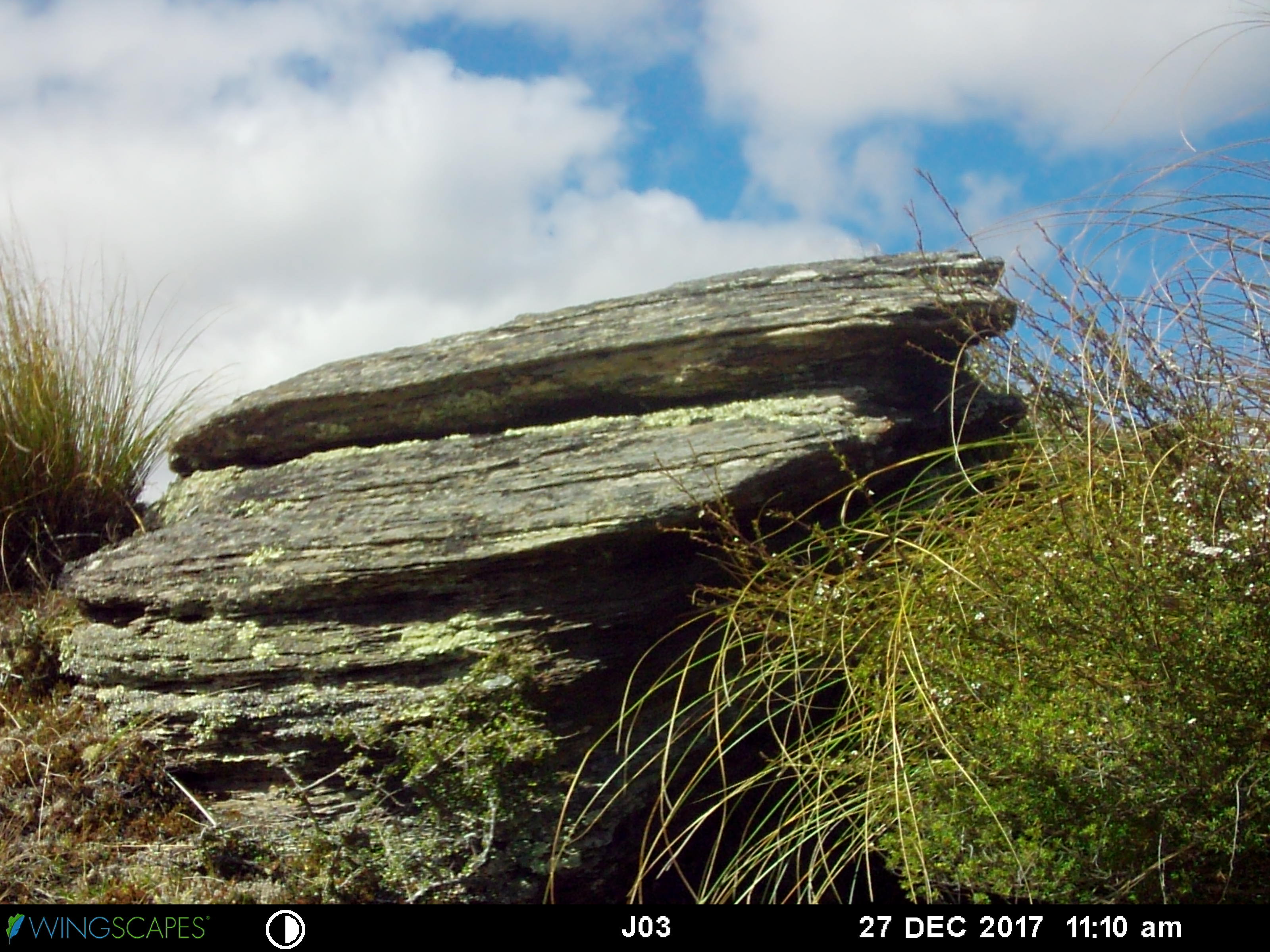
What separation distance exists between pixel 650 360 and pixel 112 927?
11.2ft

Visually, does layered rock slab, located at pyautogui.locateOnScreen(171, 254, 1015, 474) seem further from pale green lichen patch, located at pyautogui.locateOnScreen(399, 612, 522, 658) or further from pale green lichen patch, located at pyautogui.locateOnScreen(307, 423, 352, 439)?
pale green lichen patch, located at pyautogui.locateOnScreen(399, 612, 522, 658)

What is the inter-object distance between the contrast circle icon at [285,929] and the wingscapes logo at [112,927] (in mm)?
268

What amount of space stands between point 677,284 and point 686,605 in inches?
88.9

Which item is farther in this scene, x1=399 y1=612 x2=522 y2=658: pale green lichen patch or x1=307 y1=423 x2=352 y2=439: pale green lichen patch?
x1=307 y1=423 x2=352 y2=439: pale green lichen patch

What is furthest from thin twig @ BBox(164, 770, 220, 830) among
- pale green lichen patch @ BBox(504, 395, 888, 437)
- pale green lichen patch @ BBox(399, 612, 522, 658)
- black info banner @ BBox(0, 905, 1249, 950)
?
pale green lichen patch @ BBox(504, 395, 888, 437)

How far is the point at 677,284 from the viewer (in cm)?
639

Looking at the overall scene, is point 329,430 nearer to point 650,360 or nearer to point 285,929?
point 650,360

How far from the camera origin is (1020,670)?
12.3ft

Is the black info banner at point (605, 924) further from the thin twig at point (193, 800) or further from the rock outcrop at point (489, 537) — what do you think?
the thin twig at point (193, 800)

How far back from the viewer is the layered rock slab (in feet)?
17.6

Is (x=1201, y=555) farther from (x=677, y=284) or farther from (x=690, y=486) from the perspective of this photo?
(x=677, y=284)

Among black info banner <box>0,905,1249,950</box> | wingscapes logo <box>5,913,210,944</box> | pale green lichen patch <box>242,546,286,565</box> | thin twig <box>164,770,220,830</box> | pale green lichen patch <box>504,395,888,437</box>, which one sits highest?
pale green lichen patch <box>504,395,888,437</box>

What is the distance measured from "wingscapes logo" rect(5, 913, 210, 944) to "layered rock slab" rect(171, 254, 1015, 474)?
2.48 meters

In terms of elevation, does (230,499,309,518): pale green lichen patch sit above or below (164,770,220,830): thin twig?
above
